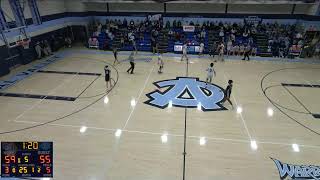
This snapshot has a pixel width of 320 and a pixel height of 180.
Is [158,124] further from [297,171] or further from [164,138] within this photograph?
[297,171]

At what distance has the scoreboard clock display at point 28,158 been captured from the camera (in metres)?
6.24

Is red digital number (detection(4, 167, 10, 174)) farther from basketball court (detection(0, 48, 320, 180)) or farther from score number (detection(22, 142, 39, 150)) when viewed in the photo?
basketball court (detection(0, 48, 320, 180))

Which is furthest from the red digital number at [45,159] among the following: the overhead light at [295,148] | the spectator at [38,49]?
the spectator at [38,49]

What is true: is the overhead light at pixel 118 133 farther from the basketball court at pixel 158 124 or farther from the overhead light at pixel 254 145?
the overhead light at pixel 254 145

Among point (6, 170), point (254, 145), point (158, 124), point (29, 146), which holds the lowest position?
point (254, 145)

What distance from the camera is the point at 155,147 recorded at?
9797 millimetres

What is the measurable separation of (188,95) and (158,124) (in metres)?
3.62

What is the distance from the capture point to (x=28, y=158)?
6262mm

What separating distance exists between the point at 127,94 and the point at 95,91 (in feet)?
6.79

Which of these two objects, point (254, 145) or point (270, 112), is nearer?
point (254, 145)

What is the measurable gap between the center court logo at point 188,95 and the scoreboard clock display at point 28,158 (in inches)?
290

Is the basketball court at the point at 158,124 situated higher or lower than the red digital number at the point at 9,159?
lower

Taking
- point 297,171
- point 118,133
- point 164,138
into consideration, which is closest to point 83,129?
point 118,133

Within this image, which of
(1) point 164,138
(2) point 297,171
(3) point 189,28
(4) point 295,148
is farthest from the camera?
(3) point 189,28
